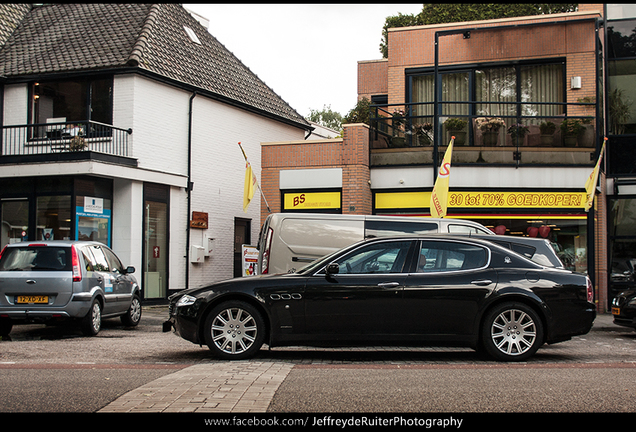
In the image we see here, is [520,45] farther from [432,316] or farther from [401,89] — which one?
[432,316]

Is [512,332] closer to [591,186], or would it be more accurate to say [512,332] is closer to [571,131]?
[591,186]

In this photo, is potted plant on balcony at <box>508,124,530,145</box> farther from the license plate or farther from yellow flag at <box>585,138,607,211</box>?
the license plate

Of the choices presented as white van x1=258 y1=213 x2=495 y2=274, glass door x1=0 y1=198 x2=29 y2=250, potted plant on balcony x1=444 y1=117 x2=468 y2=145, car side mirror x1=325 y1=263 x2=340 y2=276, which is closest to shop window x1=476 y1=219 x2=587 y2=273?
potted plant on balcony x1=444 y1=117 x2=468 y2=145

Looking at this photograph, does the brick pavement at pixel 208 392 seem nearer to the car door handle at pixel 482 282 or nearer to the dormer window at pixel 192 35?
the car door handle at pixel 482 282

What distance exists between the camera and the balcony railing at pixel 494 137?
54.2 feet

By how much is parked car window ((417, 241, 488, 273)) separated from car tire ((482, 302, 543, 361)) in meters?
0.63

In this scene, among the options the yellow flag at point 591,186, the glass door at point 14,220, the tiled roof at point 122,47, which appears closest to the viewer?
the yellow flag at point 591,186

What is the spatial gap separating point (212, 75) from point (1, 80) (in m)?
6.83

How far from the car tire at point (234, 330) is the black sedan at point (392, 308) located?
0.04 feet

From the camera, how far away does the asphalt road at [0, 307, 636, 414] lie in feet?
17.9

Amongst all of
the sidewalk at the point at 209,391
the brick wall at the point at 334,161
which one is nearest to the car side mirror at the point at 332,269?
the sidewalk at the point at 209,391

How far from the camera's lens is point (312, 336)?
26.3ft

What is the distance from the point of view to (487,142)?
1691 cm

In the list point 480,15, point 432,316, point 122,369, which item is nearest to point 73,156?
point 122,369
